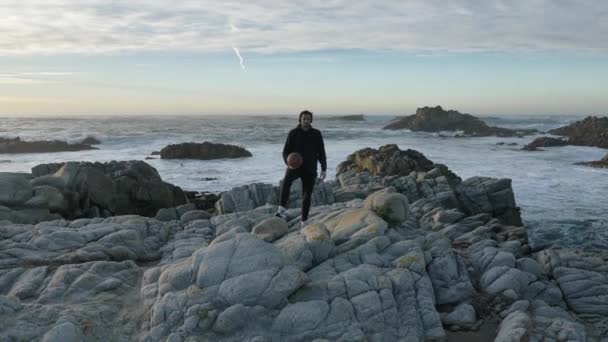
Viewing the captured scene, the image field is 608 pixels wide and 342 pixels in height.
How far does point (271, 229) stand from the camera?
31.1 ft

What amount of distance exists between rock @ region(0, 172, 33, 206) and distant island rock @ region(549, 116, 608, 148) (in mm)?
52807

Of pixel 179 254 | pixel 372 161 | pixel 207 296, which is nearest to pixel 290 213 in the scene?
pixel 179 254

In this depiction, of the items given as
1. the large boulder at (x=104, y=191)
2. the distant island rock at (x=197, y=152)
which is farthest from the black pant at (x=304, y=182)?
the distant island rock at (x=197, y=152)

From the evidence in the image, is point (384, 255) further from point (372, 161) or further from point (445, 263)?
point (372, 161)

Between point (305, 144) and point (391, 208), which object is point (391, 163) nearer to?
point (391, 208)

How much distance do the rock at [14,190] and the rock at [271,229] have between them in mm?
8754

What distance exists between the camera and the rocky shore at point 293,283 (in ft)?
21.6

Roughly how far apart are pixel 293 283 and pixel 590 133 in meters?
59.1

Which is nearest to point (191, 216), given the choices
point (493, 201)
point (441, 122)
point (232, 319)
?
point (232, 319)

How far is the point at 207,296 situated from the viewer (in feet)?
22.5

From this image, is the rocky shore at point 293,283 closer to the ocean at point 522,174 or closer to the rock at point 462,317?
the rock at point 462,317

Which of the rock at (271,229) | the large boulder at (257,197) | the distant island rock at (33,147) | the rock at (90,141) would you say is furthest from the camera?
the rock at (90,141)

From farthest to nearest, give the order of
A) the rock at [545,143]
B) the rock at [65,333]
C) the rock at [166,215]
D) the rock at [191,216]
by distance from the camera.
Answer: the rock at [545,143] → the rock at [166,215] → the rock at [191,216] → the rock at [65,333]

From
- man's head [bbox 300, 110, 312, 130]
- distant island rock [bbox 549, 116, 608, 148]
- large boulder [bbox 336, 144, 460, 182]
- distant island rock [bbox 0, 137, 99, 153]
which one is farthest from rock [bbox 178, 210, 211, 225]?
distant island rock [bbox 549, 116, 608, 148]
